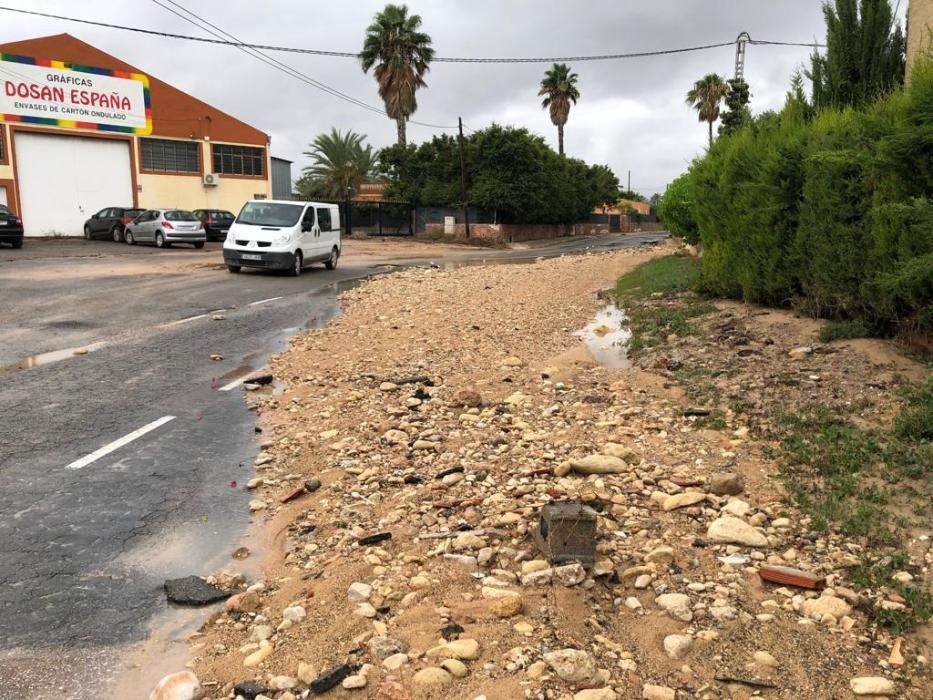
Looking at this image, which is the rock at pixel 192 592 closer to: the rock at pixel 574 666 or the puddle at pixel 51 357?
the rock at pixel 574 666

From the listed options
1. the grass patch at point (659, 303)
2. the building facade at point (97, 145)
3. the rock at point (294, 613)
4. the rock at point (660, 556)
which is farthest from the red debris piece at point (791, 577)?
the building facade at point (97, 145)

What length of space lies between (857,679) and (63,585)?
372 centimetres

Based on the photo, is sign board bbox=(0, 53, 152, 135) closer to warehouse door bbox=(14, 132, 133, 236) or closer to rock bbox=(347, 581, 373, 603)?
warehouse door bbox=(14, 132, 133, 236)

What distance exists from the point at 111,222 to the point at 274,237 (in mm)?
18424

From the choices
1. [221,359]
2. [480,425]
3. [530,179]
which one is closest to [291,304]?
[221,359]

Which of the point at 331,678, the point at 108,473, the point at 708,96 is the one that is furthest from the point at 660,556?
the point at 708,96

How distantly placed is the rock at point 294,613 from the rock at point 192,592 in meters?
0.50

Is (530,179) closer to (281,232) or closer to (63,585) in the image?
(281,232)

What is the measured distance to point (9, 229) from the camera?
1137 inches

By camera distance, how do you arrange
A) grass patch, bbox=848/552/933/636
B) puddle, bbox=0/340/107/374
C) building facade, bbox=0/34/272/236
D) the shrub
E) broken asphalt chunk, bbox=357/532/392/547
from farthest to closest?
building facade, bbox=0/34/272/236 < the shrub < puddle, bbox=0/340/107/374 < broken asphalt chunk, bbox=357/532/392/547 < grass patch, bbox=848/552/933/636

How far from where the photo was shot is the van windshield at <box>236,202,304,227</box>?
20906 millimetres

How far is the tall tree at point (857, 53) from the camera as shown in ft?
39.5

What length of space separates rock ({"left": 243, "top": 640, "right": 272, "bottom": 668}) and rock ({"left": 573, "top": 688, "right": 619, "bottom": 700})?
1341mm

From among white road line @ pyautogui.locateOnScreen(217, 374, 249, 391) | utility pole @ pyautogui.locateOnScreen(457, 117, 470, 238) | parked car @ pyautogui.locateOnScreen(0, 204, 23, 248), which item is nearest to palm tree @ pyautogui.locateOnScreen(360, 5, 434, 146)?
utility pole @ pyautogui.locateOnScreen(457, 117, 470, 238)
